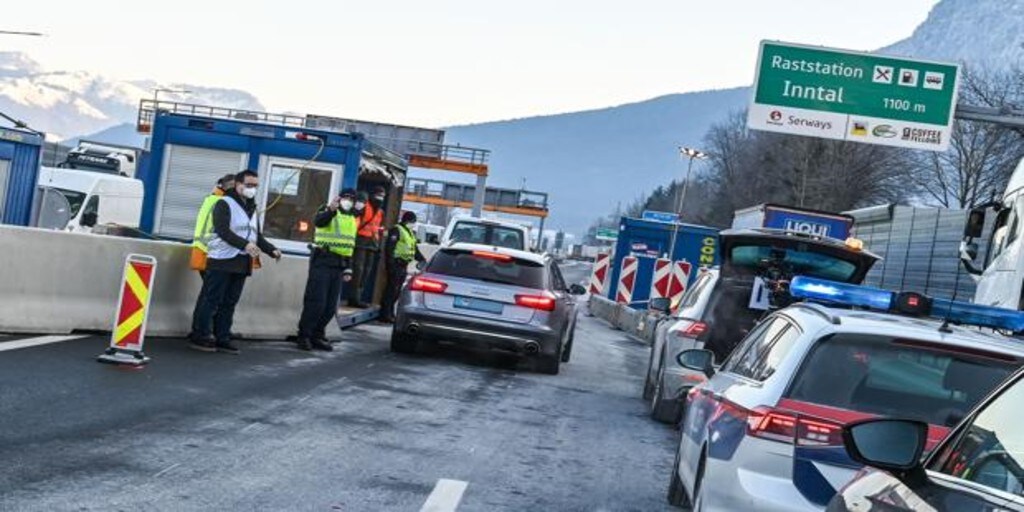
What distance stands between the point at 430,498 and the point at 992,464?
4.32 m

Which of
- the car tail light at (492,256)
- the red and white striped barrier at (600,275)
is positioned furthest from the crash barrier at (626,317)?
the car tail light at (492,256)

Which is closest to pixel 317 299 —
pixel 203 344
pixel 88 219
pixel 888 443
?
pixel 203 344

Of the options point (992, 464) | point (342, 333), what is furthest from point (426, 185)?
point (992, 464)

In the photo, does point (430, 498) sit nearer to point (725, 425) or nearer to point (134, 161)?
point (725, 425)

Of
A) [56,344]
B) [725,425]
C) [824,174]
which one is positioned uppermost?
[824,174]

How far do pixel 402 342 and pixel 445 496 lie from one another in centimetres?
816

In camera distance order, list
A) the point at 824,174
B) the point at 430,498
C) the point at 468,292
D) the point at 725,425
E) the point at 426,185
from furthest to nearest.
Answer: the point at 426,185 → the point at 824,174 → the point at 468,292 → the point at 430,498 → the point at 725,425

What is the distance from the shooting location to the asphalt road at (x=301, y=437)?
279 inches

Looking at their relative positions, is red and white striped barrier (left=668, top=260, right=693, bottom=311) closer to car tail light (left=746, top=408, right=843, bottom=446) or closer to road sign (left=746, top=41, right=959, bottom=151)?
road sign (left=746, top=41, right=959, bottom=151)

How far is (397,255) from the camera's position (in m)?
20.1

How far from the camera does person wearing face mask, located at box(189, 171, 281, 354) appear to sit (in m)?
13.2

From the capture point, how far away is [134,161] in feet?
138

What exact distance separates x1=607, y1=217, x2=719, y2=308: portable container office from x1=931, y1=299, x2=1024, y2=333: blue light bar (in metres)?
31.0

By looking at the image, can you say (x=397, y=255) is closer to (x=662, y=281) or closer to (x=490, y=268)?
(x=490, y=268)
